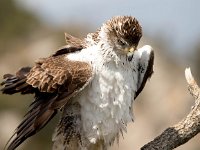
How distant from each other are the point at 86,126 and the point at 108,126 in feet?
0.84

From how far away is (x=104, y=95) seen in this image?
9195 millimetres

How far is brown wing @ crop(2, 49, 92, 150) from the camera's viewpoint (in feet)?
29.5

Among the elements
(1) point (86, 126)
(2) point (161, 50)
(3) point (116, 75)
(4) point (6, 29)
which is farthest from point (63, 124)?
(4) point (6, 29)

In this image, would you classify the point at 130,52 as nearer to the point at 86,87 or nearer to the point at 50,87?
the point at 86,87

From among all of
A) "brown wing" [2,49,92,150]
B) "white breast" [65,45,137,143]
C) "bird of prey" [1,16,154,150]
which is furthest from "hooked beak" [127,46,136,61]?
"brown wing" [2,49,92,150]

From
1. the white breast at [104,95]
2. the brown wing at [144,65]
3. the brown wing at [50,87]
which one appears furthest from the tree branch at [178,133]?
the brown wing at [50,87]

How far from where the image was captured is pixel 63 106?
9.14 meters

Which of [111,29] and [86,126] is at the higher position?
[111,29]

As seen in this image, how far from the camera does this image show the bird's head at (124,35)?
30.1 feet

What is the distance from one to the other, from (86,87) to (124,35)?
742 mm

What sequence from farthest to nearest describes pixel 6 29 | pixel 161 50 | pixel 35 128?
pixel 6 29, pixel 161 50, pixel 35 128

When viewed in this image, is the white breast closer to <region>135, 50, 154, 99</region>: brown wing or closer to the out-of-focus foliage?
<region>135, 50, 154, 99</region>: brown wing

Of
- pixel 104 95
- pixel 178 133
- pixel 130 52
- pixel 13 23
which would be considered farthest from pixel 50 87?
pixel 13 23

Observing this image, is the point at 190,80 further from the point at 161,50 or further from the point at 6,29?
the point at 6,29
